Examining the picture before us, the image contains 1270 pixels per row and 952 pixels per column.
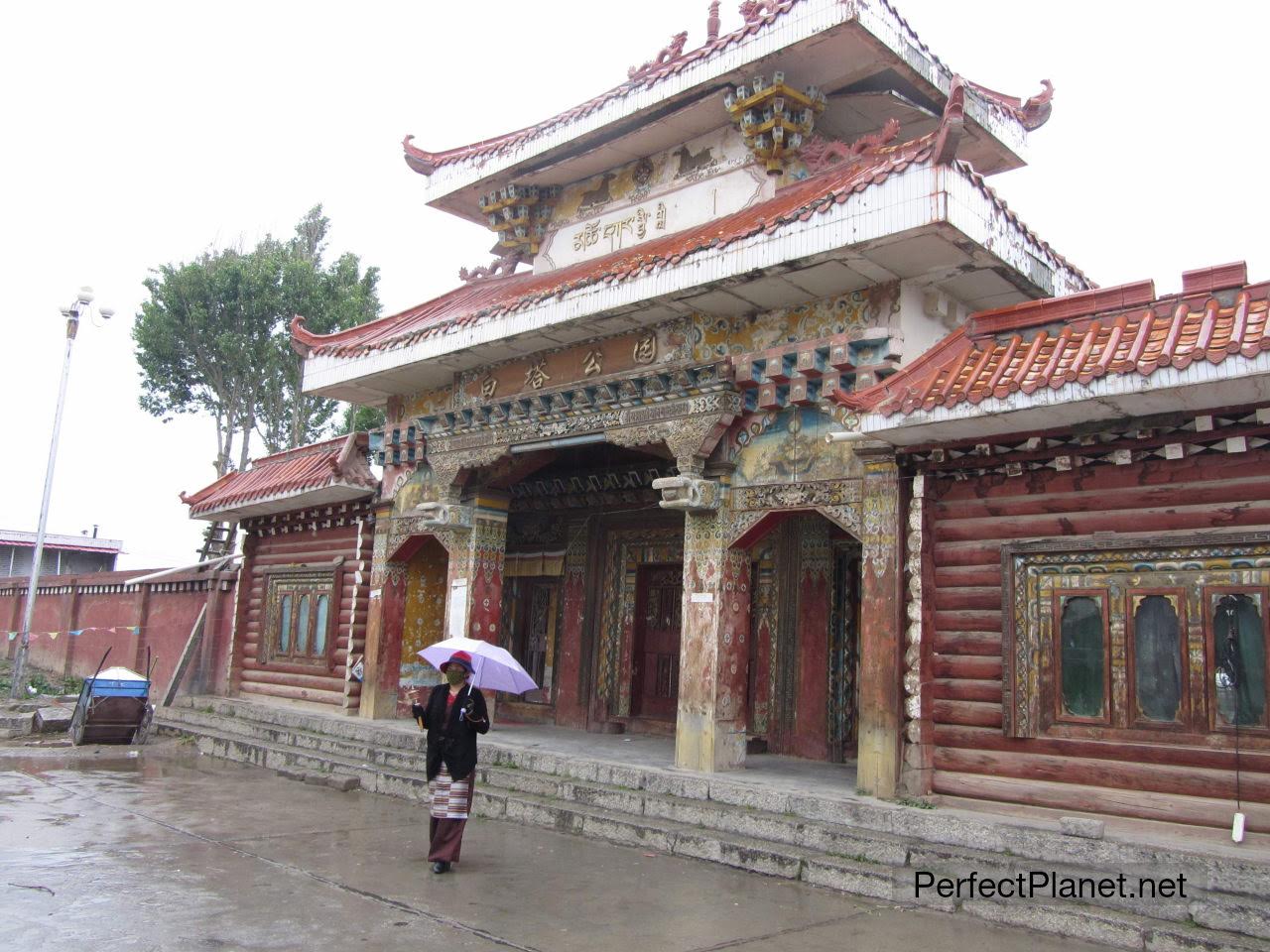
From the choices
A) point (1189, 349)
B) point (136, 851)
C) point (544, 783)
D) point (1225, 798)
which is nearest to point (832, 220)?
point (1189, 349)

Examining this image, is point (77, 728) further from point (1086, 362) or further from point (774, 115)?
point (1086, 362)

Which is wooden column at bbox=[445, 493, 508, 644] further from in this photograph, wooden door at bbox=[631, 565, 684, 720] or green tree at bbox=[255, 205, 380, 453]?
green tree at bbox=[255, 205, 380, 453]

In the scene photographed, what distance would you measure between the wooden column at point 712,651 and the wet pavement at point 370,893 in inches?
61.2

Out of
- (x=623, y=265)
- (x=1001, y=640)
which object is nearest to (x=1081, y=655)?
(x=1001, y=640)

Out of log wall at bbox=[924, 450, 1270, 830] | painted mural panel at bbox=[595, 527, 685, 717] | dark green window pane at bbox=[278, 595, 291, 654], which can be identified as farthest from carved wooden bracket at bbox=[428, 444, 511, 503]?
log wall at bbox=[924, 450, 1270, 830]

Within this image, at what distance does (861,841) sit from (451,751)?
9.70 ft

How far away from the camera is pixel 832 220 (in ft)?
27.0

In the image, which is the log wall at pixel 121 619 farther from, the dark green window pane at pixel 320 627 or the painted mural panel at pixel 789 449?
the painted mural panel at pixel 789 449

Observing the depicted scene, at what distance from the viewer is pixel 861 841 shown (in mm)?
7086

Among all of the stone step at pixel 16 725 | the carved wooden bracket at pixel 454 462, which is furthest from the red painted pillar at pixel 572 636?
the stone step at pixel 16 725

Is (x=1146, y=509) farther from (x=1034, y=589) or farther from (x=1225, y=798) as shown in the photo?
(x=1225, y=798)

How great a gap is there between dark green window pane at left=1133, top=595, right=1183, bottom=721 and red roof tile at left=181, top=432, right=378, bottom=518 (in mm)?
10140

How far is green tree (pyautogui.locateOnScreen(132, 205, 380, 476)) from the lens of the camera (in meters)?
29.4

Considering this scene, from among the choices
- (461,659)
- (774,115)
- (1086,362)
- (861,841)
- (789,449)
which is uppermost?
(774,115)
